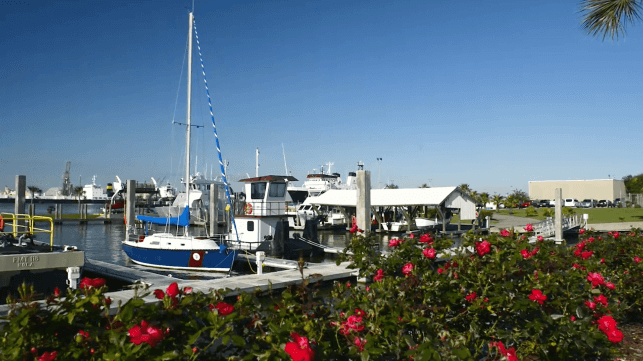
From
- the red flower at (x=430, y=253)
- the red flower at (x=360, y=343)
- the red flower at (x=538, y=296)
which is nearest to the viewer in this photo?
the red flower at (x=360, y=343)

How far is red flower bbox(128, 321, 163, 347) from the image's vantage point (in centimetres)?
259

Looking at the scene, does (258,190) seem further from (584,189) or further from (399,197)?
(584,189)

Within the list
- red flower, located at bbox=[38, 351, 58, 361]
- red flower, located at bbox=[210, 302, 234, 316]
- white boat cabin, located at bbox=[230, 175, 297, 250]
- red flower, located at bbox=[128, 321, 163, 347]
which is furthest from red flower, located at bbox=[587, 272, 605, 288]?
white boat cabin, located at bbox=[230, 175, 297, 250]

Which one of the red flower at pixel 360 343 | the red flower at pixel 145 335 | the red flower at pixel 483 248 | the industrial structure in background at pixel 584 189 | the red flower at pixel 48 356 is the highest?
the industrial structure in background at pixel 584 189

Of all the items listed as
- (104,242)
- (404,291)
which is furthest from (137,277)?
(104,242)

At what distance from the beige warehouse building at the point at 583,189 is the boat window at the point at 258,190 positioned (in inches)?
3471

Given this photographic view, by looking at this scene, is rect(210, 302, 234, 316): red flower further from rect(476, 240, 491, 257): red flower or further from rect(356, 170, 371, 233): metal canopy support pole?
rect(356, 170, 371, 233): metal canopy support pole

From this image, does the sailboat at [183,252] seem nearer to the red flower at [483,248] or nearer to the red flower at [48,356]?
the red flower at [483,248]

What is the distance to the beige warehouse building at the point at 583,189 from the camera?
94.8 meters

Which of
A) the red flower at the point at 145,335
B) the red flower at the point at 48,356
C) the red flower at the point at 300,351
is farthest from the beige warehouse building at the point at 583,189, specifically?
the red flower at the point at 48,356

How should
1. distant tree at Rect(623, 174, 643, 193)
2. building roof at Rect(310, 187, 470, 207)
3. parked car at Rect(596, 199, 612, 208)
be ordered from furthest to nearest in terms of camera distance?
distant tree at Rect(623, 174, 643, 193) → parked car at Rect(596, 199, 612, 208) → building roof at Rect(310, 187, 470, 207)

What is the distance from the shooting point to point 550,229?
3169 centimetres

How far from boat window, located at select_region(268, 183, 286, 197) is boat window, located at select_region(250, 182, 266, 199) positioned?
0.36 meters

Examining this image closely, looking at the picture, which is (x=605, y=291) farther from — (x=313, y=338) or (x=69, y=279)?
(x=69, y=279)
